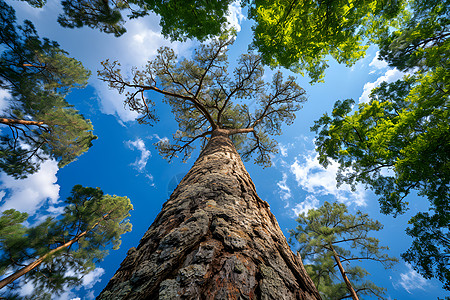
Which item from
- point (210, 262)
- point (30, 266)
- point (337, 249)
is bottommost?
point (30, 266)

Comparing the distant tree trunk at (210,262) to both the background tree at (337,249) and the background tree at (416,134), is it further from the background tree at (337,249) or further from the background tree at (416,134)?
the background tree at (337,249)

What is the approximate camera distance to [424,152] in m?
4.29

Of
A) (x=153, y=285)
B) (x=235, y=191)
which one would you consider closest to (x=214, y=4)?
(x=235, y=191)

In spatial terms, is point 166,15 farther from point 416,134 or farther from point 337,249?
point 337,249

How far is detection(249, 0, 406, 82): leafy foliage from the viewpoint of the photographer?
3.38m

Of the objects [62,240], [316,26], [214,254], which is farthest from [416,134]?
[62,240]

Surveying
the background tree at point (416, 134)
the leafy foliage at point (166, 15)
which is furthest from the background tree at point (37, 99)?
the background tree at point (416, 134)

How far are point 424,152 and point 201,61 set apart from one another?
7909 millimetres

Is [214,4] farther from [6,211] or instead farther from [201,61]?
[6,211]

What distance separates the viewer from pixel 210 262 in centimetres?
91

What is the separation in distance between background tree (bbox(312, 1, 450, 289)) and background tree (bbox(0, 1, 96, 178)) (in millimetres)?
11523

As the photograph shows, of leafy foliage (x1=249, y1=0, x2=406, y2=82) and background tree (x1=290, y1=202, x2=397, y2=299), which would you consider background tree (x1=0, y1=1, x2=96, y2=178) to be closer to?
leafy foliage (x1=249, y1=0, x2=406, y2=82)

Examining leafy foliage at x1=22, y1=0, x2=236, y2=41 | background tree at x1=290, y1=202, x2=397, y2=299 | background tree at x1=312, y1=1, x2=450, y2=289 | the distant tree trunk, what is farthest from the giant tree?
background tree at x1=290, y1=202, x2=397, y2=299

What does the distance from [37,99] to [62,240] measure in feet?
18.0
